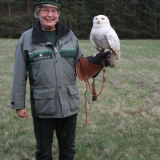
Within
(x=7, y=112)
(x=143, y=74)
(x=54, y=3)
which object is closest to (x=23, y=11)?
(x=143, y=74)

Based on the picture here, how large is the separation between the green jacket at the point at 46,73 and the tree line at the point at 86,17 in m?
20.1

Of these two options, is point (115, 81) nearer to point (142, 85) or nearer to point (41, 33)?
point (142, 85)

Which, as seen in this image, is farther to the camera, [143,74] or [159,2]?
[159,2]

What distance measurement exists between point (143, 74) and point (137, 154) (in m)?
5.69

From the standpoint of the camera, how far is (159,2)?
32.4m

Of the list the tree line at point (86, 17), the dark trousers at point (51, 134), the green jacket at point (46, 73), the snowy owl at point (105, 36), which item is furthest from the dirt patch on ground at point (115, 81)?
the tree line at point (86, 17)

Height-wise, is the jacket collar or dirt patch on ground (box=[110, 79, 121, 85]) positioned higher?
the jacket collar

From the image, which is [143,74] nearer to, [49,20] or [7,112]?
[7,112]

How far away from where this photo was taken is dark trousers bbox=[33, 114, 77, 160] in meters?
2.22

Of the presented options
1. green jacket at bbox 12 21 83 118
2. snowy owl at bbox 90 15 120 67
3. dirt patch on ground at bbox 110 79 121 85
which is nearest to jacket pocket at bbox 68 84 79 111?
green jacket at bbox 12 21 83 118

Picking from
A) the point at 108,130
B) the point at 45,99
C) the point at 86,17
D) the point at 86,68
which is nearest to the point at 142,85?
the point at 108,130

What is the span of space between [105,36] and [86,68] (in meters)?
0.41

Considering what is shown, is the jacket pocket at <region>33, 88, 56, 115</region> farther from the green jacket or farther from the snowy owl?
the snowy owl

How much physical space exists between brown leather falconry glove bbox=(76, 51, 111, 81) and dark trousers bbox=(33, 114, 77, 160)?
496 millimetres
